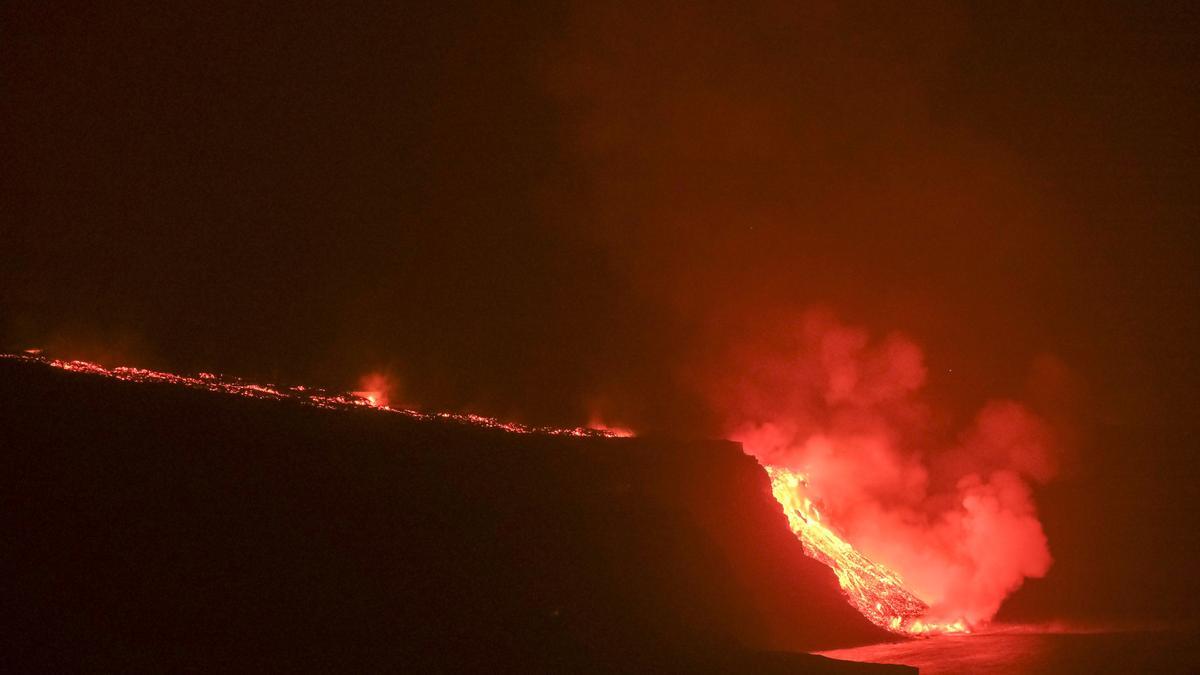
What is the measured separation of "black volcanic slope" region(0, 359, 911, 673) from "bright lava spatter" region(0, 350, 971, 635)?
1.73m

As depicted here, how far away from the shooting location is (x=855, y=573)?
92.0 feet

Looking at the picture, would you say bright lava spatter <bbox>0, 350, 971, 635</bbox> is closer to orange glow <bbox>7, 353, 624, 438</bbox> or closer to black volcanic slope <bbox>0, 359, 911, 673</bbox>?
orange glow <bbox>7, 353, 624, 438</bbox>

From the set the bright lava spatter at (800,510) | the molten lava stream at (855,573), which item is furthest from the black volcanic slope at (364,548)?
the molten lava stream at (855,573)

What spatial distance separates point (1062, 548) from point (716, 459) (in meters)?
31.8

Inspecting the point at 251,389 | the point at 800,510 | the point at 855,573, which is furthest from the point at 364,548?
the point at 855,573

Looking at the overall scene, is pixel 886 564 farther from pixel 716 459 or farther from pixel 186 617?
pixel 186 617

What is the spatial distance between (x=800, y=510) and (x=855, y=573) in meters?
2.57

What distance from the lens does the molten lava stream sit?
26891 millimetres

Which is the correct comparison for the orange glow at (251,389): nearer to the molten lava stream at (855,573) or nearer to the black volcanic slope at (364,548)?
the black volcanic slope at (364,548)

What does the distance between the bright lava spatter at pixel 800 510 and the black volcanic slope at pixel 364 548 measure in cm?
173

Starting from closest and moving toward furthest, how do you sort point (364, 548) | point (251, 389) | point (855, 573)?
1. point (364, 548)
2. point (251, 389)
3. point (855, 573)

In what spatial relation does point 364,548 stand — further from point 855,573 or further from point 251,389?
point 855,573

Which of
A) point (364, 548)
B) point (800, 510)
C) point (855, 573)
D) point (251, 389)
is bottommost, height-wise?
point (364, 548)

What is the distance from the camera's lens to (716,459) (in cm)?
2533
